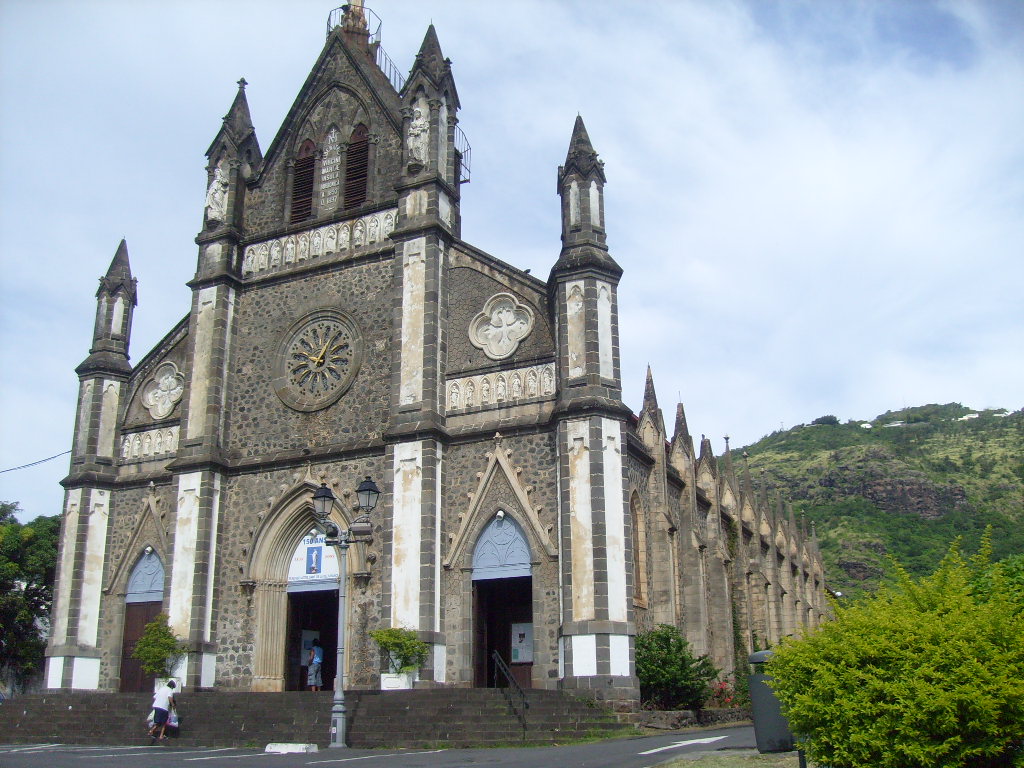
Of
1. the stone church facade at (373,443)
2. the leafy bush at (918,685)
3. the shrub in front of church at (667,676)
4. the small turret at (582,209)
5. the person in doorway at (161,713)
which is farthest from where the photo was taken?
Answer: the small turret at (582,209)

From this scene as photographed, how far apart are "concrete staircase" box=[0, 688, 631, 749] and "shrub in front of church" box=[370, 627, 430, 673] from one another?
80cm

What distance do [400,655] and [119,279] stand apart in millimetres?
15484

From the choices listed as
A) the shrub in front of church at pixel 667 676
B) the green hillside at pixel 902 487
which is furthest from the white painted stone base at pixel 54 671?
the green hillside at pixel 902 487

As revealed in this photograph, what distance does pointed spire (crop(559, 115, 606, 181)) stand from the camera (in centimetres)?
2395

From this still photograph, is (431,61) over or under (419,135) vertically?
over

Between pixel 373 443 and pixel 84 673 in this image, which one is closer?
pixel 373 443

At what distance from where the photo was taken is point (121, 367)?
28875 millimetres

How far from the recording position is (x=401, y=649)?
21.2 m

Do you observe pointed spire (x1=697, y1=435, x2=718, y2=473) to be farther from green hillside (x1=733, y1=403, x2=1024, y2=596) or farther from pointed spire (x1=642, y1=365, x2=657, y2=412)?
green hillside (x1=733, y1=403, x2=1024, y2=596)

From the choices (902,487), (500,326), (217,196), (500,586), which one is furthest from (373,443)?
(902,487)

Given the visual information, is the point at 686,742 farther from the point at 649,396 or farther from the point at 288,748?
the point at 649,396

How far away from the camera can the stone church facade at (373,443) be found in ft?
72.3

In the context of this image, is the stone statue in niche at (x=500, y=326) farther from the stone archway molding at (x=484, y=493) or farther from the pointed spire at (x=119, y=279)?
the pointed spire at (x=119, y=279)

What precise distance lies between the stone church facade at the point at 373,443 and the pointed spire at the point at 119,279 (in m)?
0.07
